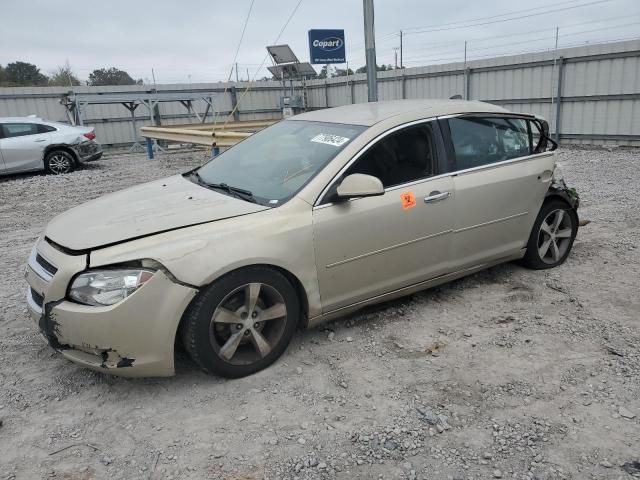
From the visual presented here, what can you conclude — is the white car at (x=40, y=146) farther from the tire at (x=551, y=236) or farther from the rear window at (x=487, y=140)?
the tire at (x=551, y=236)

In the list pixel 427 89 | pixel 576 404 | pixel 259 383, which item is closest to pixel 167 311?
pixel 259 383

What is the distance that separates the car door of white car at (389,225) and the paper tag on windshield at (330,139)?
192 mm

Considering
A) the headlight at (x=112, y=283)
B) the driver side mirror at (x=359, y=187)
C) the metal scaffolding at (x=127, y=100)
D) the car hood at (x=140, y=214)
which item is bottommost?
the headlight at (x=112, y=283)

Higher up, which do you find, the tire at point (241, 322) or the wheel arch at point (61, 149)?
the wheel arch at point (61, 149)

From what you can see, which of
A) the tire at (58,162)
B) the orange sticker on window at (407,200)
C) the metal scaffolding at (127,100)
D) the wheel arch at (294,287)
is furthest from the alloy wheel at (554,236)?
the metal scaffolding at (127,100)

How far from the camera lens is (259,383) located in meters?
3.12

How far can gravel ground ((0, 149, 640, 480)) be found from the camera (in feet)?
8.13

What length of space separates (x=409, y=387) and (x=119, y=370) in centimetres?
164

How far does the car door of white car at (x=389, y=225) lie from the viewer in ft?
11.0

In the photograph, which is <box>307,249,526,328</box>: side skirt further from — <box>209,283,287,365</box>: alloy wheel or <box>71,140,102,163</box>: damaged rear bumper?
<box>71,140,102,163</box>: damaged rear bumper

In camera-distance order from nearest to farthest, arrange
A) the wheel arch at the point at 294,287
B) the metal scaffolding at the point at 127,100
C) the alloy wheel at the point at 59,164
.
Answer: the wheel arch at the point at 294,287, the alloy wheel at the point at 59,164, the metal scaffolding at the point at 127,100

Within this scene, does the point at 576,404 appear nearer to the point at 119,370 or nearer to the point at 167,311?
the point at 167,311

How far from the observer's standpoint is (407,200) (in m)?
3.61

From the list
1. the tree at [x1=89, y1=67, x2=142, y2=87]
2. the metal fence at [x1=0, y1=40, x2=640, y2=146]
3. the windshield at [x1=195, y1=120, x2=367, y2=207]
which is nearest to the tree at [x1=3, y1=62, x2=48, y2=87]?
the tree at [x1=89, y1=67, x2=142, y2=87]
